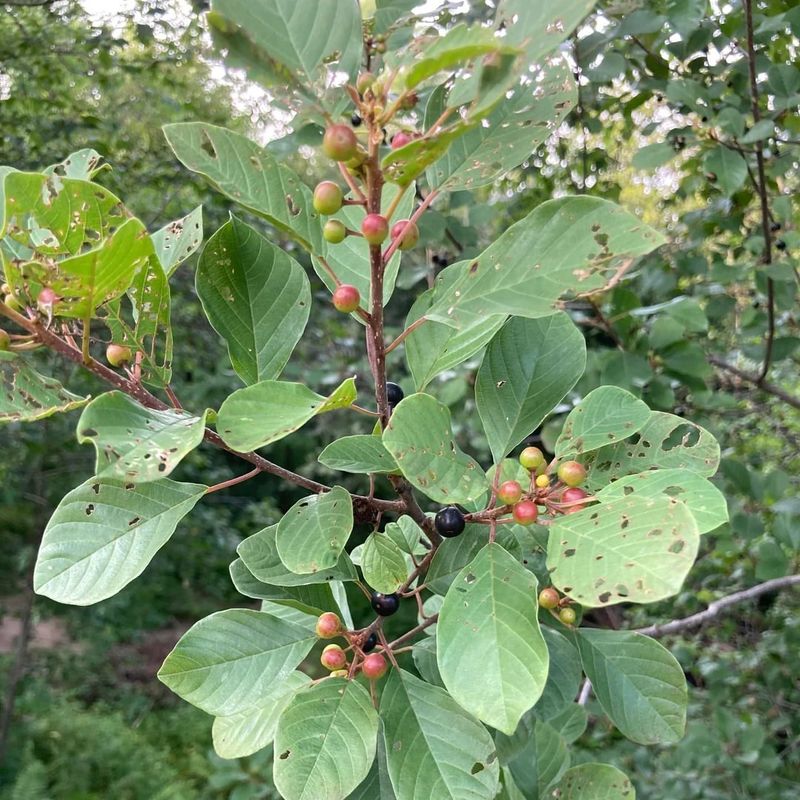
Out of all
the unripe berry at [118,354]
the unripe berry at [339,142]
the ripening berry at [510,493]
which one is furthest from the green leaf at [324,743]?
the unripe berry at [339,142]

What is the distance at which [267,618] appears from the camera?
2.26ft

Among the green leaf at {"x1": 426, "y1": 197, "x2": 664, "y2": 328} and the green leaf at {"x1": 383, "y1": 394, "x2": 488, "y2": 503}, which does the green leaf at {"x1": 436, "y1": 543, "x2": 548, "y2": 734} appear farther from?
the green leaf at {"x1": 426, "y1": 197, "x2": 664, "y2": 328}

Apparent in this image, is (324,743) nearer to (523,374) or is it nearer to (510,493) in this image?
(510,493)

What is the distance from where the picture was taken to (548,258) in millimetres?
487

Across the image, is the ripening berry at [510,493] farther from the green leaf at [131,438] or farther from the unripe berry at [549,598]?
the green leaf at [131,438]

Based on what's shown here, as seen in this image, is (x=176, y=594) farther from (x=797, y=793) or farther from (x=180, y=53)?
(x=797, y=793)

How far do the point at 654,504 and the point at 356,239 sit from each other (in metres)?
0.38

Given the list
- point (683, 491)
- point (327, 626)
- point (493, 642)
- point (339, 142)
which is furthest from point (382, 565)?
point (339, 142)

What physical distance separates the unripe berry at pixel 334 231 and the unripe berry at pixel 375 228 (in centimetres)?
3

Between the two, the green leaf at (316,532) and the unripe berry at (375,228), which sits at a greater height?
the unripe berry at (375,228)

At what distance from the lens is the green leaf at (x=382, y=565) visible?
649 millimetres

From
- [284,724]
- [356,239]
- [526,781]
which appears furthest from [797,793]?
[356,239]

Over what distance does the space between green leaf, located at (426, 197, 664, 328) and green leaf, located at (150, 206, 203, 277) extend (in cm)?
28

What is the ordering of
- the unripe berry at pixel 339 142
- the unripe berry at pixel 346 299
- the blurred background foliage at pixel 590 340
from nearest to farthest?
the unripe berry at pixel 339 142, the unripe berry at pixel 346 299, the blurred background foliage at pixel 590 340
